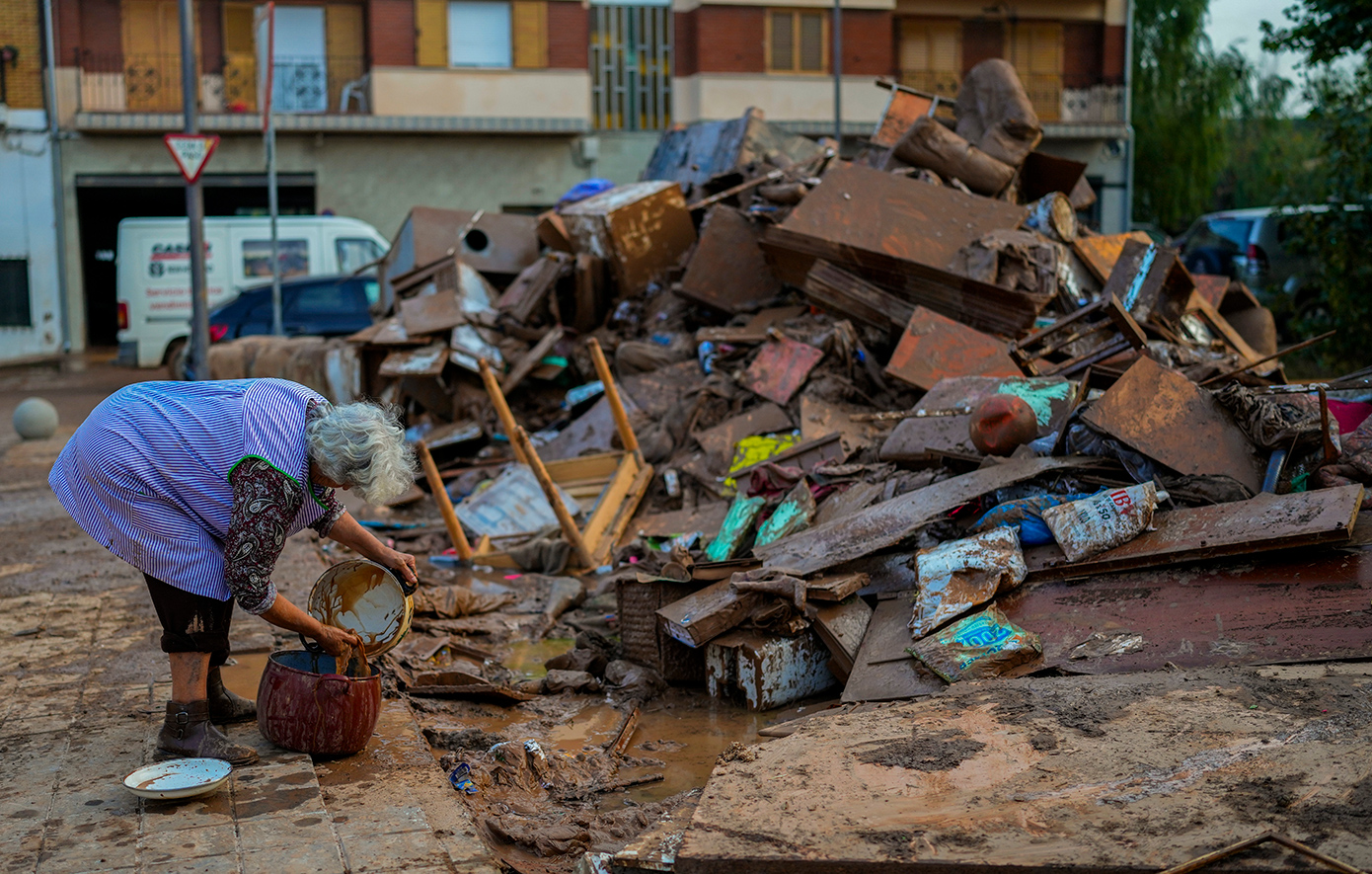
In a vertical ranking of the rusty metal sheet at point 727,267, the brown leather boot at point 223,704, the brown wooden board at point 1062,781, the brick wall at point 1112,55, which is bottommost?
the brown leather boot at point 223,704

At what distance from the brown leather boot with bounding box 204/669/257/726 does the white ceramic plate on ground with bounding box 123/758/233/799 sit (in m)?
0.56

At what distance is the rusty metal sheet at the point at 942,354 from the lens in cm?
738

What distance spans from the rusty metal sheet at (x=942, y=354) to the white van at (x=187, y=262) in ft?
36.3

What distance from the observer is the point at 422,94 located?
73.2ft

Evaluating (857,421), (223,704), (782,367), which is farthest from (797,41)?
(223,704)

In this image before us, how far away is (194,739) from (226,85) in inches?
864

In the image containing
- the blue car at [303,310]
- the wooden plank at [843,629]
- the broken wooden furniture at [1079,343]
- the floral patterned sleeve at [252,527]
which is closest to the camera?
the floral patterned sleeve at [252,527]

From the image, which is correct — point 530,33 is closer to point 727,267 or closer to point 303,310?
point 303,310

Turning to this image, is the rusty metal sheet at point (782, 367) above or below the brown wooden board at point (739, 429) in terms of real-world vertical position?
above

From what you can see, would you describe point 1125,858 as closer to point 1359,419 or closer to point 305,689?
point 305,689

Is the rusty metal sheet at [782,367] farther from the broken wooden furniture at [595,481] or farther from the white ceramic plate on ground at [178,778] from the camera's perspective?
the white ceramic plate on ground at [178,778]

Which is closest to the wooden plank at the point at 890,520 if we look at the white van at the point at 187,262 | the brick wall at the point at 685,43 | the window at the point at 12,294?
the white van at the point at 187,262

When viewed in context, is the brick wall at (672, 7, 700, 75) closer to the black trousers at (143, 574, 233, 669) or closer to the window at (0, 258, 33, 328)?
the window at (0, 258, 33, 328)

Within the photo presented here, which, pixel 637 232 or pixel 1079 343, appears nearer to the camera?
pixel 1079 343
